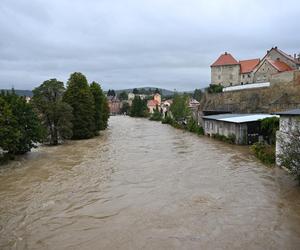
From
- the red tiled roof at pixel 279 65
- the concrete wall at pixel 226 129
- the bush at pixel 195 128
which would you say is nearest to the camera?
the concrete wall at pixel 226 129

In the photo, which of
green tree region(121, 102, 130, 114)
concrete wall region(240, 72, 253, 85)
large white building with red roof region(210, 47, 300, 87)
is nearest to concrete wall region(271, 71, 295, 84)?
large white building with red roof region(210, 47, 300, 87)

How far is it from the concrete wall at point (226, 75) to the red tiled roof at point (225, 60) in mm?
655

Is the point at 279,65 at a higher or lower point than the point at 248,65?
lower

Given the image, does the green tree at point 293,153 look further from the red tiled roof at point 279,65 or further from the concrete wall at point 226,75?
the concrete wall at point 226,75

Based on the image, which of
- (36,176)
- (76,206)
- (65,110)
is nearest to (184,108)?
(65,110)

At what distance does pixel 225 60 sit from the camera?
215ft

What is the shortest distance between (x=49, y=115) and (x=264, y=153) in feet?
66.8

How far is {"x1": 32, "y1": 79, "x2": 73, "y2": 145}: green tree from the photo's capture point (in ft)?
→ 101

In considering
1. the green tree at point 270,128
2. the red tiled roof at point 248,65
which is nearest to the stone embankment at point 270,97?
the green tree at point 270,128

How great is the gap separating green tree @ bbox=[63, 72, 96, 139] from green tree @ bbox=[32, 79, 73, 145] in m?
3.67

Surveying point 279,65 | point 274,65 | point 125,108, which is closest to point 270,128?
point 274,65

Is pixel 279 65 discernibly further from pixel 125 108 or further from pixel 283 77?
pixel 125 108

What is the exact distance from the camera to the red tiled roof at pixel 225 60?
64375 millimetres

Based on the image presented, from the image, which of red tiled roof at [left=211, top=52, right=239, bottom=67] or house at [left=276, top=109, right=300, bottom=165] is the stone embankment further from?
red tiled roof at [left=211, top=52, right=239, bottom=67]
